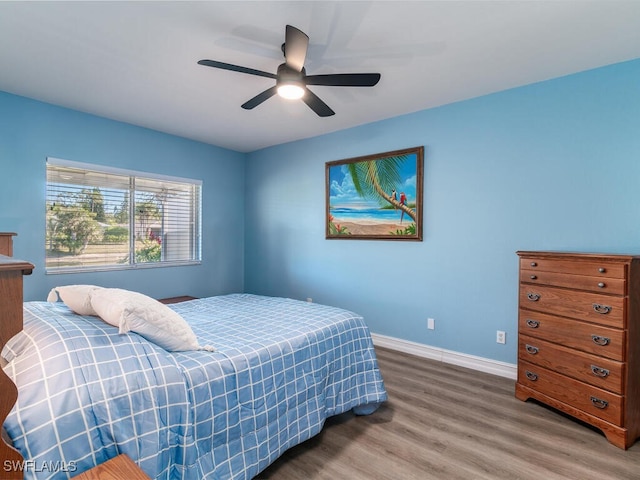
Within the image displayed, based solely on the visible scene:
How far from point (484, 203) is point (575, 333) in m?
1.27

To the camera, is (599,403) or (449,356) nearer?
(599,403)

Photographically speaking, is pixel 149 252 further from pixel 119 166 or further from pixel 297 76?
pixel 297 76

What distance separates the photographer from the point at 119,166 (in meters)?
3.61

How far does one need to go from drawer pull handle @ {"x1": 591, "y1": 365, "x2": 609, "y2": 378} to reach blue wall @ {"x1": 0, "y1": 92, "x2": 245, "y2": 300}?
163 inches

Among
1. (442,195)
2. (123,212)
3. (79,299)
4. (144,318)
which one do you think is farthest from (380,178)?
(123,212)

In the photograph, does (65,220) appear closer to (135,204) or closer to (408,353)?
(135,204)

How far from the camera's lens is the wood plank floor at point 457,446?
1687 mm

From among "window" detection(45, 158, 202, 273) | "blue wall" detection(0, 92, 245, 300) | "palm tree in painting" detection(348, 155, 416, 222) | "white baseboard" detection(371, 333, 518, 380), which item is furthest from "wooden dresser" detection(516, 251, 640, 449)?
"window" detection(45, 158, 202, 273)

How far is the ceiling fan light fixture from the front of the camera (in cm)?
205

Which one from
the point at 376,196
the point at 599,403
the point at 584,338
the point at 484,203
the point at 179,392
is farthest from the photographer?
the point at 376,196

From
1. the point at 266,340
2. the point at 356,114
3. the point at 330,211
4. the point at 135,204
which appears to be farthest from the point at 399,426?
the point at 135,204

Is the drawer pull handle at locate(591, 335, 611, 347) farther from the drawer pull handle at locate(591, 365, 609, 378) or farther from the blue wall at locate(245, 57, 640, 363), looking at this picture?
the blue wall at locate(245, 57, 640, 363)

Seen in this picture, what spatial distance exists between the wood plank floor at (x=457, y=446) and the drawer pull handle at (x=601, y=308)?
2.54 feet

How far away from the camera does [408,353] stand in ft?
11.2
